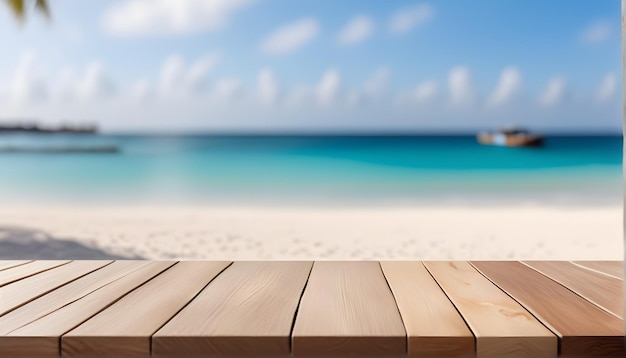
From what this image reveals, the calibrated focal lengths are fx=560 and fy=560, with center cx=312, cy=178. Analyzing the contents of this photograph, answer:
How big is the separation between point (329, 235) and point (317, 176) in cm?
693

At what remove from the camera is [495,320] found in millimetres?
1133

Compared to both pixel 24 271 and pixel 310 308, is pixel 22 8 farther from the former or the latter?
pixel 310 308

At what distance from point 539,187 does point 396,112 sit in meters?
12.8

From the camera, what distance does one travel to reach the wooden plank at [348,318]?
103 cm

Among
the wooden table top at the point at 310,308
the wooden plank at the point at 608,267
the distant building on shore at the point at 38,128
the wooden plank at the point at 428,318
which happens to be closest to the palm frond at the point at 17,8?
the wooden table top at the point at 310,308

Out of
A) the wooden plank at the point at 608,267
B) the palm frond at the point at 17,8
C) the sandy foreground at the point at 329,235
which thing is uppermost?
the palm frond at the point at 17,8

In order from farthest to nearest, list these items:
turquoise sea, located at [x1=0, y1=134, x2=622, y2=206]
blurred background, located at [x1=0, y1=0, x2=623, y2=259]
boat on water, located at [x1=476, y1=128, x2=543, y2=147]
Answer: boat on water, located at [x1=476, y1=128, x2=543, y2=147], turquoise sea, located at [x1=0, y1=134, x2=622, y2=206], blurred background, located at [x1=0, y1=0, x2=623, y2=259]

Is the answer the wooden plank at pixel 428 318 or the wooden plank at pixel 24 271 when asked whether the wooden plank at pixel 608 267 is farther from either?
the wooden plank at pixel 24 271

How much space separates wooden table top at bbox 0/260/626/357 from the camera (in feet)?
3.38

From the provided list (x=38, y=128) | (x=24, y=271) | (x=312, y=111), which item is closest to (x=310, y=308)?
(x=24, y=271)

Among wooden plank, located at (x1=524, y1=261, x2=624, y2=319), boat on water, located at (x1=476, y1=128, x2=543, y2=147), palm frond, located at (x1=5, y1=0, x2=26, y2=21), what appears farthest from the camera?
boat on water, located at (x1=476, y1=128, x2=543, y2=147)

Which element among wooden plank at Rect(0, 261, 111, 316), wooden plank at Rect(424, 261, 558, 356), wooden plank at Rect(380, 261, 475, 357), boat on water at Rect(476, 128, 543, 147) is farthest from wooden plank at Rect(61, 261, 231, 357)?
boat on water at Rect(476, 128, 543, 147)

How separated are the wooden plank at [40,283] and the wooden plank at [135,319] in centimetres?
23

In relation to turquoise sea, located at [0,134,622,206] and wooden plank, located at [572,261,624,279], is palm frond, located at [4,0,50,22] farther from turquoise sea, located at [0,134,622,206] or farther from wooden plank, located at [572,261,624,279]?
wooden plank, located at [572,261,624,279]
